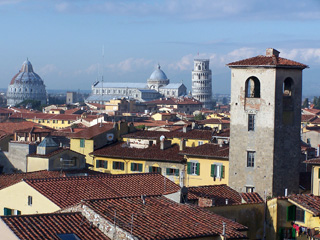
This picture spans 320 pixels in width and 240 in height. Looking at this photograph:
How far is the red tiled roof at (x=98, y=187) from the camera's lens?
892 inches

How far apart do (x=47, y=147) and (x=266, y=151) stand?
1088cm

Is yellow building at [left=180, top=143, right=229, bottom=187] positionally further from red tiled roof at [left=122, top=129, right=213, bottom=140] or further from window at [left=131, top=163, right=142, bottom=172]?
red tiled roof at [left=122, top=129, right=213, bottom=140]

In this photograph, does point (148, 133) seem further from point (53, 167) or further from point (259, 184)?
point (259, 184)

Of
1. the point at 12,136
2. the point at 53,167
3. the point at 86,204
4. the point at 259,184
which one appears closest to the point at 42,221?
the point at 86,204

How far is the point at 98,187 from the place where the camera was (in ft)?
78.5

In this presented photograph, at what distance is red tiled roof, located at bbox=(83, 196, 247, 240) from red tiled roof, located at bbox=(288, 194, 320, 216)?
3061mm

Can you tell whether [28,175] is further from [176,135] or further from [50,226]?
[50,226]

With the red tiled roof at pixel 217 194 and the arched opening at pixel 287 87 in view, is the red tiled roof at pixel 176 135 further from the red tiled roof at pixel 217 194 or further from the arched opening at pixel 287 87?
the red tiled roof at pixel 217 194

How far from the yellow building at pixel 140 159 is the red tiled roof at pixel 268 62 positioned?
7154 mm

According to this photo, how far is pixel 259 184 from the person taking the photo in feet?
99.6

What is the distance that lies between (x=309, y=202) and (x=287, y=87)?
1139 centimetres

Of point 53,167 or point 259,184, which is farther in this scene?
point 53,167

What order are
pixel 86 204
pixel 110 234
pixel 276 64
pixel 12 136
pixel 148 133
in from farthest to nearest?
pixel 12 136, pixel 148 133, pixel 276 64, pixel 86 204, pixel 110 234

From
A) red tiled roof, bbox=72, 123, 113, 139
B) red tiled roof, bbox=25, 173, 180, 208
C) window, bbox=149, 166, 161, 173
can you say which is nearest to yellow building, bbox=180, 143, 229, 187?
window, bbox=149, 166, 161, 173
